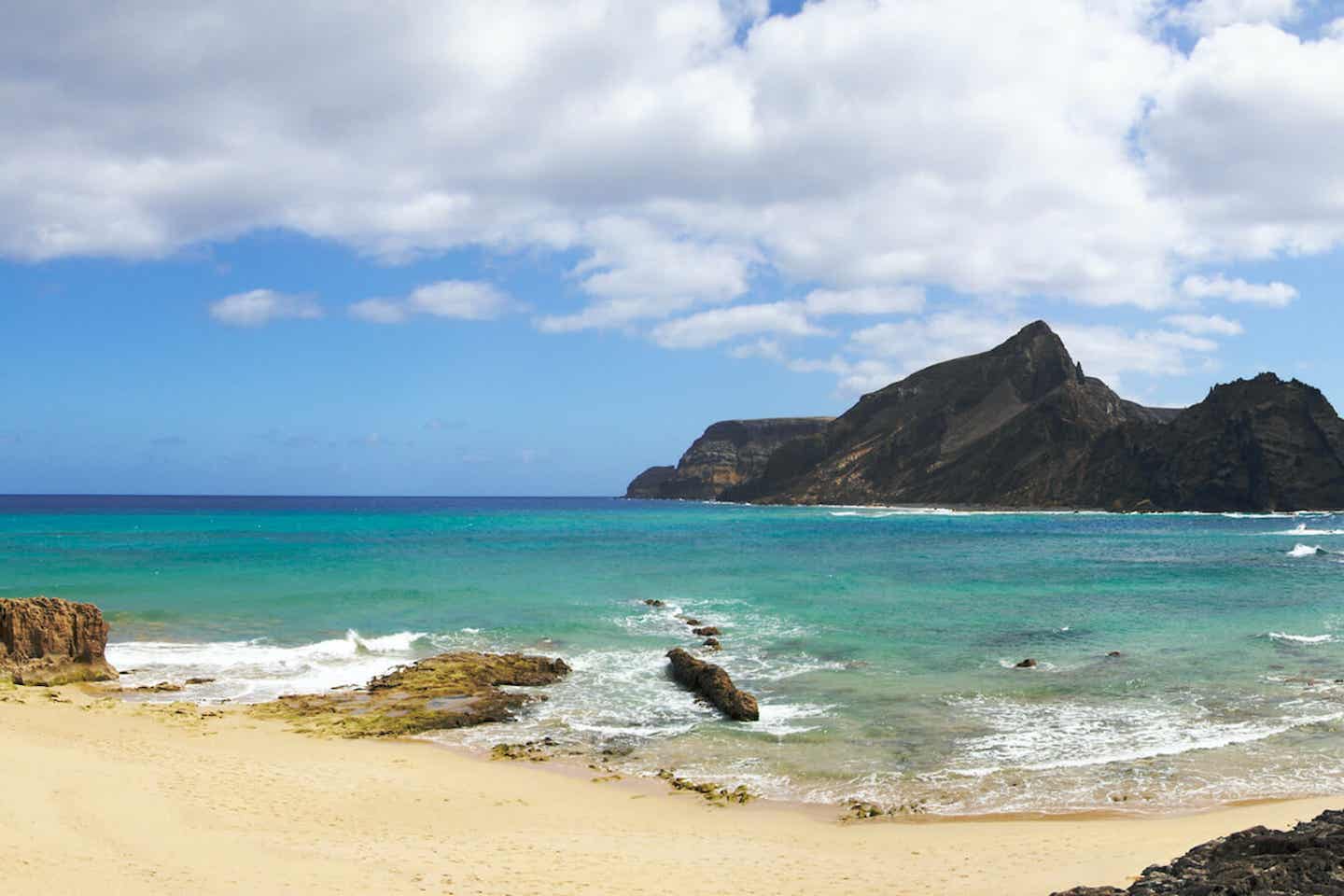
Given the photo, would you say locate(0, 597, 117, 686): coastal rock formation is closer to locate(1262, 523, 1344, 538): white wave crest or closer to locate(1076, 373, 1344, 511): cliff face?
locate(1262, 523, 1344, 538): white wave crest

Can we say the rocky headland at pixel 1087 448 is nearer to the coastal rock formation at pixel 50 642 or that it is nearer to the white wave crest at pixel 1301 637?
the white wave crest at pixel 1301 637

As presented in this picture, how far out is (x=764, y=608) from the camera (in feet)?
116

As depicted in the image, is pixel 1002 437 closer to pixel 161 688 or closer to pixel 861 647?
pixel 861 647

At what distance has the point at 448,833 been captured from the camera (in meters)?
12.0

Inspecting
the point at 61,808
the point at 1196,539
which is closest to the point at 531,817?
the point at 61,808

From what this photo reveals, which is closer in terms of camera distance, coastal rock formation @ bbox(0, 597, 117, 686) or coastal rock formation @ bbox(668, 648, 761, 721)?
coastal rock formation @ bbox(668, 648, 761, 721)

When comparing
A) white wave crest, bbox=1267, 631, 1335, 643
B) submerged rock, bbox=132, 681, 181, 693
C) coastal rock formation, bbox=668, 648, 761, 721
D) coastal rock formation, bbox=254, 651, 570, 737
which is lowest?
submerged rock, bbox=132, 681, 181, 693

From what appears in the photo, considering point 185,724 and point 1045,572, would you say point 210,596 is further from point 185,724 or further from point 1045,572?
point 1045,572

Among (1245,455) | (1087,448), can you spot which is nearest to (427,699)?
(1245,455)

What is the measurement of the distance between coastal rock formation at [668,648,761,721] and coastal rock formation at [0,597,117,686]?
14.5m

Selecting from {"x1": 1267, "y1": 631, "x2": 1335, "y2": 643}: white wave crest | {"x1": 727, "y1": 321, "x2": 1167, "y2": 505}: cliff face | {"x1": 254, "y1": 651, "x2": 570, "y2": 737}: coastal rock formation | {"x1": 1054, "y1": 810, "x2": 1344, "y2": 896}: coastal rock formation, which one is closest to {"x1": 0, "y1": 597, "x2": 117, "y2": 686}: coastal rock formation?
{"x1": 254, "y1": 651, "x2": 570, "y2": 737}: coastal rock formation

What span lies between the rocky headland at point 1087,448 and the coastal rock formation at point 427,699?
139 m

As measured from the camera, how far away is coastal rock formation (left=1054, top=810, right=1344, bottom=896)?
764cm

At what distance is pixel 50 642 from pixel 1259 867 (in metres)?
25.0
